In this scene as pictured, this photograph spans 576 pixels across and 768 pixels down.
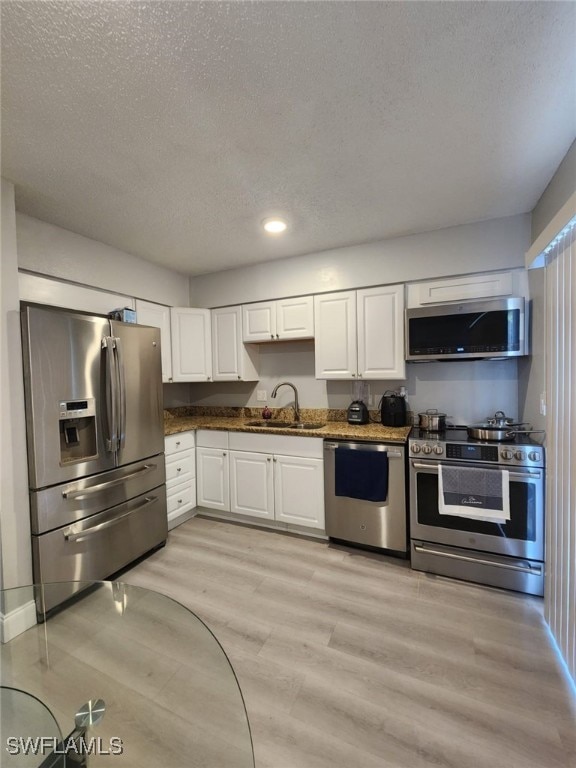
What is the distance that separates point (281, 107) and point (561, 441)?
2.06m

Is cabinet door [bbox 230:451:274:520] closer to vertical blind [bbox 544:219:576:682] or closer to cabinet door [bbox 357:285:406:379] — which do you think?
cabinet door [bbox 357:285:406:379]

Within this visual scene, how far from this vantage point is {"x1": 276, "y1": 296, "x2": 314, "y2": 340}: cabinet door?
310 centimetres

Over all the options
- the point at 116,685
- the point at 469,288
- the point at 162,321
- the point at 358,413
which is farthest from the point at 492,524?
the point at 162,321

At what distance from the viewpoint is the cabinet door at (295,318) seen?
310cm

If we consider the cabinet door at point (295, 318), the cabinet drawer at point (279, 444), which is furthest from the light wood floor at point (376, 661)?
the cabinet door at point (295, 318)

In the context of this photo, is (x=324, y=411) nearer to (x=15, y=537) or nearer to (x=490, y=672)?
(x=490, y=672)

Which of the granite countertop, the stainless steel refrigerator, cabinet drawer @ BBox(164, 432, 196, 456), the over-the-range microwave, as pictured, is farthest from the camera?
cabinet drawer @ BBox(164, 432, 196, 456)

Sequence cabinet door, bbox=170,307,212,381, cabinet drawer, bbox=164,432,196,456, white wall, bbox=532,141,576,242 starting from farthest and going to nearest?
cabinet door, bbox=170,307,212,381, cabinet drawer, bbox=164,432,196,456, white wall, bbox=532,141,576,242

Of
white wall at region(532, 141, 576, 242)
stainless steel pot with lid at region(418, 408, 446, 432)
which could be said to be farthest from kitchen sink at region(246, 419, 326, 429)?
white wall at region(532, 141, 576, 242)

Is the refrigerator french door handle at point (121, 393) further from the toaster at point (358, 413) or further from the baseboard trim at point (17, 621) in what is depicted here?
the toaster at point (358, 413)

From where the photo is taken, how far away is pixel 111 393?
7.11ft

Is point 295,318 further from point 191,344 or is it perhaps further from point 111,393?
point 111,393

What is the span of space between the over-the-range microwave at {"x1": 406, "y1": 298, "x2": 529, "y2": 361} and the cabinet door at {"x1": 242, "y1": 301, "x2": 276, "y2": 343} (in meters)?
1.34

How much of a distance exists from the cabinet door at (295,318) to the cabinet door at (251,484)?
1222 millimetres
